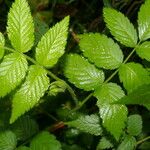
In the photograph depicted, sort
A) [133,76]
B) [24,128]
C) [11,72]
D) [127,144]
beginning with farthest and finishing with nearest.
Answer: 1. [24,128]
2. [127,144]
3. [133,76]
4. [11,72]

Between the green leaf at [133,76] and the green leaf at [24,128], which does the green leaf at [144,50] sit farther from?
the green leaf at [24,128]

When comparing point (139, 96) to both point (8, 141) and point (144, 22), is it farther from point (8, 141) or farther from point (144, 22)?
point (8, 141)

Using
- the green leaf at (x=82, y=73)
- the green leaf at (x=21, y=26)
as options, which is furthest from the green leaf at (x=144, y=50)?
the green leaf at (x=21, y=26)

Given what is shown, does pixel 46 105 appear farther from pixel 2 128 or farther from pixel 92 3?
pixel 92 3

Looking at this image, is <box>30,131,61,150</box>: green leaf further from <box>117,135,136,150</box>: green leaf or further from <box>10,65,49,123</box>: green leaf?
<box>10,65,49,123</box>: green leaf

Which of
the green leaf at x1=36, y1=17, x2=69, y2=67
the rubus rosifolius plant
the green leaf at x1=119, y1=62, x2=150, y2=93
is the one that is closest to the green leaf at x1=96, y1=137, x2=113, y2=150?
the rubus rosifolius plant

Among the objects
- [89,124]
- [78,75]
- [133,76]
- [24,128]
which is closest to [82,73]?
[78,75]

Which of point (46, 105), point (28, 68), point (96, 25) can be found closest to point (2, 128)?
point (46, 105)
